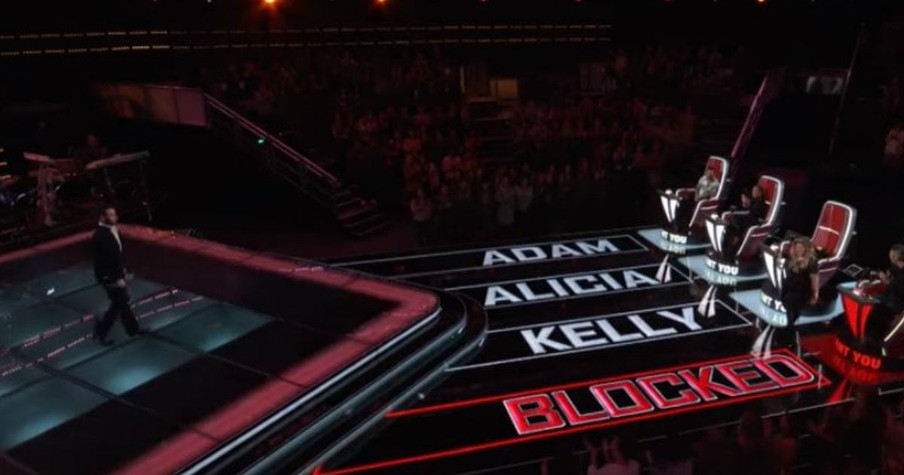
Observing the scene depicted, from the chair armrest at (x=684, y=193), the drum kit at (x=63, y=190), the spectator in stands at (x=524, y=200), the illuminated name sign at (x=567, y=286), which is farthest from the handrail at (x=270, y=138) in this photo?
the chair armrest at (x=684, y=193)

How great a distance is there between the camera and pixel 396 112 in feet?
40.6

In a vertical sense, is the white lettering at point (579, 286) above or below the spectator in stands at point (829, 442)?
above

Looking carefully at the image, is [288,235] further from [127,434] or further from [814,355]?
[814,355]

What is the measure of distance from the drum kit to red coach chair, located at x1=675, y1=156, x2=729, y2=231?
7.41 m

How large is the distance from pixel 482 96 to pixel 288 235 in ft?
24.3

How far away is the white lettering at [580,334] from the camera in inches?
259

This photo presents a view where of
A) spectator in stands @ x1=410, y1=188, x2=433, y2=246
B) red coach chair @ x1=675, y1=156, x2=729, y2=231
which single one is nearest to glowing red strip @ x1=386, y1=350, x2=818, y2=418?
red coach chair @ x1=675, y1=156, x2=729, y2=231

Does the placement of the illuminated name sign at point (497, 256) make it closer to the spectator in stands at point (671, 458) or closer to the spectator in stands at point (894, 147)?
the spectator in stands at point (671, 458)

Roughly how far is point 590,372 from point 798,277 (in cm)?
215

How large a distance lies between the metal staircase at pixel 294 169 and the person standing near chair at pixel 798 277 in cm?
629

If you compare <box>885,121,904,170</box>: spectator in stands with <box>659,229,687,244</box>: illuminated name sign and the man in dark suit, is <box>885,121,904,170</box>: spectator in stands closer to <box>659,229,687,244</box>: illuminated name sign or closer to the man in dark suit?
<box>659,229,687,244</box>: illuminated name sign

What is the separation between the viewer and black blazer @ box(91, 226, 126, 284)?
18.1 feet

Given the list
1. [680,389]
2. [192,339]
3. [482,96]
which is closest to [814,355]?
[680,389]

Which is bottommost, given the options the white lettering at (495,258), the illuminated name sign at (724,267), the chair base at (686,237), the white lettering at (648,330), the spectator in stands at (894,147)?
the white lettering at (648,330)
